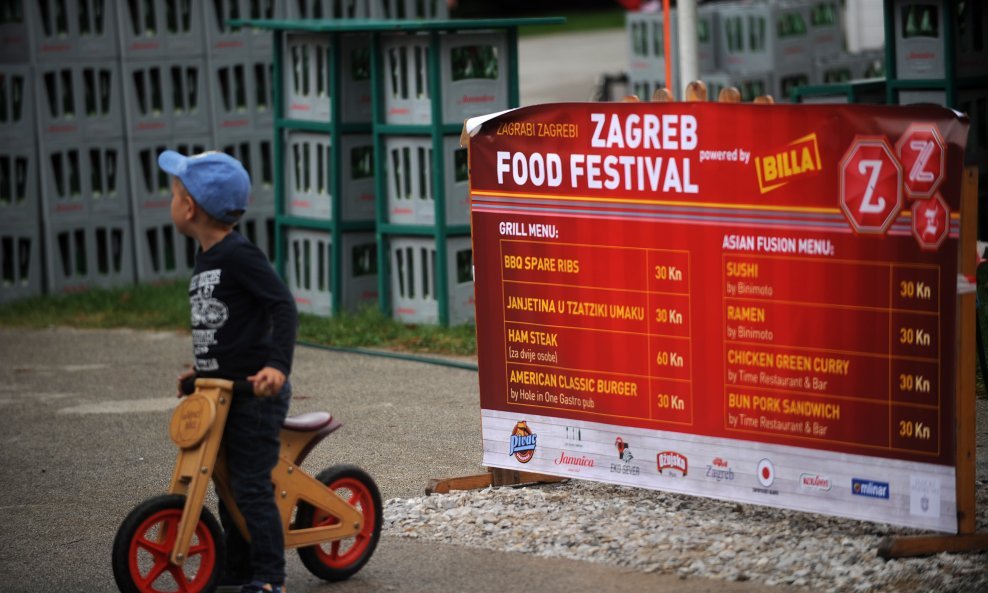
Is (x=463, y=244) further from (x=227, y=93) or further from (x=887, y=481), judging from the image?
(x=887, y=481)

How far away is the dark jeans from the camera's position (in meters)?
5.62

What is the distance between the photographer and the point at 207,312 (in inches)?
222

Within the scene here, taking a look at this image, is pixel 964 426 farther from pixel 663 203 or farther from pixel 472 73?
pixel 472 73

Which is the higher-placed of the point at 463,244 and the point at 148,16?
the point at 148,16

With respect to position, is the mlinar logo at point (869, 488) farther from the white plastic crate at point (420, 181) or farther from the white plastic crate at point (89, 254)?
the white plastic crate at point (89, 254)

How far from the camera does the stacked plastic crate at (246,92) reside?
49.3 ft

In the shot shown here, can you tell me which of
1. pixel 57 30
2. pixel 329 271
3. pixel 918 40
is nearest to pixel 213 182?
pixel 329 271

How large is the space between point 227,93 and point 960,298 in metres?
10.4

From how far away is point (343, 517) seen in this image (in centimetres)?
608

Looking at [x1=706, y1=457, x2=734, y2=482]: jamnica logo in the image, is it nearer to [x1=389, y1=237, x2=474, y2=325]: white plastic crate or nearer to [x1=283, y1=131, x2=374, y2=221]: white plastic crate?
[x1=389, y1=237, x2=474, y2=325]: white plastic crate

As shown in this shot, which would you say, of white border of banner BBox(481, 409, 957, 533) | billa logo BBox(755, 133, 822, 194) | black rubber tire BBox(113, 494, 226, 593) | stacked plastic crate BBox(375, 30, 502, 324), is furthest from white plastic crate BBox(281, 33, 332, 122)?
black rubber tire BBox(113, 494, 226, 593)

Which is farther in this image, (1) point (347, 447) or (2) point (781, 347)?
(1) point (347, 447)

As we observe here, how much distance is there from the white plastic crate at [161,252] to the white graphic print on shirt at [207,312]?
929 cm

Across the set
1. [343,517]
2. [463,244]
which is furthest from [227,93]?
[343,517]
